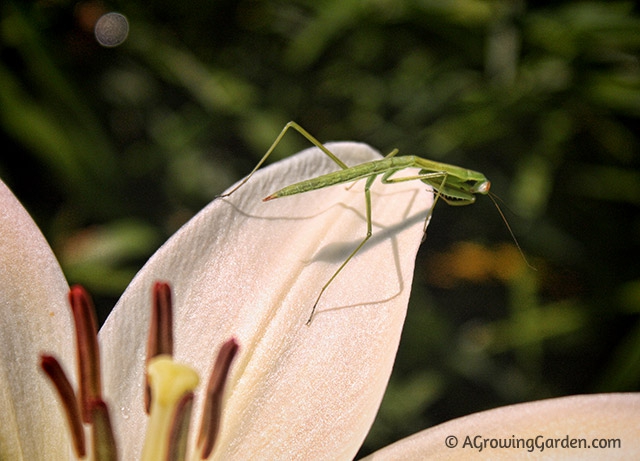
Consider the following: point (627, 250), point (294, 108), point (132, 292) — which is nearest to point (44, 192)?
point (294, 108)

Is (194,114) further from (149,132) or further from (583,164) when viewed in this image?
(583,164)

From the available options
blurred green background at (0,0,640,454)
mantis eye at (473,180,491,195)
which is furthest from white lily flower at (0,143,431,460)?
blurred green background at (0,0,640,454)

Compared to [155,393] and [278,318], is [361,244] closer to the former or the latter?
[278,318]

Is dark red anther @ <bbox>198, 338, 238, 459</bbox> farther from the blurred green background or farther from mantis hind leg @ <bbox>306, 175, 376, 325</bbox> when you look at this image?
the blurred green background

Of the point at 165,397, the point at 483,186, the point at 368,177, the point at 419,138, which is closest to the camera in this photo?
the point at 165,397

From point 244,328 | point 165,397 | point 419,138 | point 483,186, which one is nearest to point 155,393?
point 165,397
